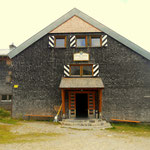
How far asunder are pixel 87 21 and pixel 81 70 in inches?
174

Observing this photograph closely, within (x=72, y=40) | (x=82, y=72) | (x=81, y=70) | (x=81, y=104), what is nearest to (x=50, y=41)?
(x=72, y=40)

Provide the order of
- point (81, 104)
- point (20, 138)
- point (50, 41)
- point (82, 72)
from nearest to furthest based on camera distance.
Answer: point (20, 138), point (82, 72), point (50, 41), point (81, 104)

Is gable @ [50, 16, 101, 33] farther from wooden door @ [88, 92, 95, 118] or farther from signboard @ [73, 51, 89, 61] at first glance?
wooden door @ [88, 92, 95, 118]

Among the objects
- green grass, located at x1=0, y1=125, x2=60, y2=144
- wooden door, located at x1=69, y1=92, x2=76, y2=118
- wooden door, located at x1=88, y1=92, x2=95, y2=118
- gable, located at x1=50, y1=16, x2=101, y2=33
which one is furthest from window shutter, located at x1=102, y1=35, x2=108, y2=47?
green grass, located at x1=0, y1=125, x2=60, y2=144

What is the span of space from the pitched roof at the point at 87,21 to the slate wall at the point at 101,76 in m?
0.34

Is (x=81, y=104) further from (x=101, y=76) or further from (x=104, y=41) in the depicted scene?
(x=104, y=41)

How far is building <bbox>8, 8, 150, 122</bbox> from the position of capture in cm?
1197

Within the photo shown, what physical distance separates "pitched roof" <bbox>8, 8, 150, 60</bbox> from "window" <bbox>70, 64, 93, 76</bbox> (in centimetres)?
332

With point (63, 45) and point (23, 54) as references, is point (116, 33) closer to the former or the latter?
point (63, 45)

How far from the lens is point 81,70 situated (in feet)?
41.2

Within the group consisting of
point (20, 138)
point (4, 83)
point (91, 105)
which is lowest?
point (20, 138)

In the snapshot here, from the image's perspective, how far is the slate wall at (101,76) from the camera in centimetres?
1193

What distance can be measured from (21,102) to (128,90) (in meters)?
8.87

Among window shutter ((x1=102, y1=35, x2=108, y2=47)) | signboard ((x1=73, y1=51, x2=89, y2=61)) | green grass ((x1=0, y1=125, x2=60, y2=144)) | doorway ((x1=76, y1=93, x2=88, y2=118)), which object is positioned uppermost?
window shutter ((x1=102, y1=35, x2=108, y2=47))
